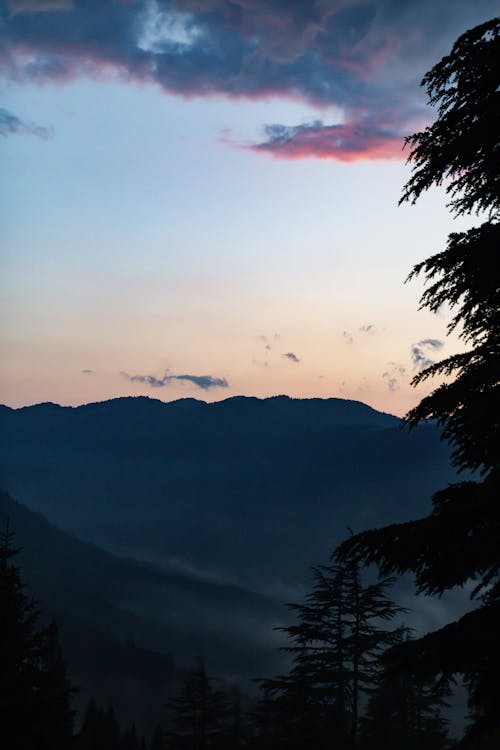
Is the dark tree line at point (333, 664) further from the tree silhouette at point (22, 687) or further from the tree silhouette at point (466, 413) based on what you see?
the tree silhouette at point (466, 413)

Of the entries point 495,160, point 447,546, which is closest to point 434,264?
point 495,160

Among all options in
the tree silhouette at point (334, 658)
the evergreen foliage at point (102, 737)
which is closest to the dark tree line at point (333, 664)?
the tree silhouette at point (334, 658)

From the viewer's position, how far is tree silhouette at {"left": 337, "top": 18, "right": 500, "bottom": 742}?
276 inches

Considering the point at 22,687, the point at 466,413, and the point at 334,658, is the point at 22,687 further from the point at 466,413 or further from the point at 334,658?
the point at 466,413

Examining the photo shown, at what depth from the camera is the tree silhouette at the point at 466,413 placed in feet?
23.0

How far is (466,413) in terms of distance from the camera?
7.58 metres

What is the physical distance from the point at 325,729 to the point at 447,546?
20797 millimetres

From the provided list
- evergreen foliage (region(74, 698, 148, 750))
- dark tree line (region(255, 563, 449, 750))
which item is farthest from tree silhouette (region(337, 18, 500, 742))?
evergreen foliage (region(74, 698, 148, 750))

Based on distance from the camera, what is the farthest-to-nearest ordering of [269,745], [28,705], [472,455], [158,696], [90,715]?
[158,696]
[90,715]
[269,745]
[28,705]
[472,455]

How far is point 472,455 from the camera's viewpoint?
25.8 ft

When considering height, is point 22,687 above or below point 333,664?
below

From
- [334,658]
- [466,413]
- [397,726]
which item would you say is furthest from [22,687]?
[397,726]

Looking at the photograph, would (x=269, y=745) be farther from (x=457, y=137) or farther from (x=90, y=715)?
(x=90, y=715)

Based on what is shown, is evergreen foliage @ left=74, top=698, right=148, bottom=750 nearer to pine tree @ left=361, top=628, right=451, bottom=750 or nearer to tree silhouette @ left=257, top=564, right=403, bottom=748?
pine tree @ left=361, top=628, right=451, bottom=750
